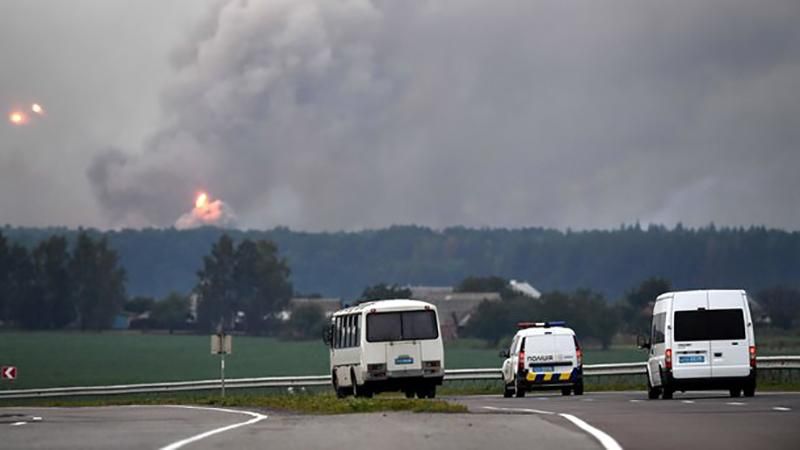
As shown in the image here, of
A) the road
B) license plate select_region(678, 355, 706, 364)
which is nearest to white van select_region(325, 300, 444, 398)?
license plate select_region(678, 355, 706, 364)

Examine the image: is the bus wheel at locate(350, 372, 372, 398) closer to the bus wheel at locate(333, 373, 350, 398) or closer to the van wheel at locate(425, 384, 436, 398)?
the bus wheel at locate(333, 373, 350, 398)

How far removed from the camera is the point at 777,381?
52156 mm

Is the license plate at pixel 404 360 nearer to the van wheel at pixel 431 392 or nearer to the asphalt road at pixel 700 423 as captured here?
the van wheel at pixel 431 392

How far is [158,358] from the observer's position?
418ft

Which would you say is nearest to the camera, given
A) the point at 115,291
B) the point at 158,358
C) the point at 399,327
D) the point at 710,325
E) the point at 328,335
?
the point at 710,325

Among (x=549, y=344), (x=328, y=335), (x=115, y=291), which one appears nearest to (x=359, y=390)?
(x=549, y=344)

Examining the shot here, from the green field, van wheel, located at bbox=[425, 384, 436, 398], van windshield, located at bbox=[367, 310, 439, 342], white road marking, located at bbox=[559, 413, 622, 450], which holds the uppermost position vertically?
the green field

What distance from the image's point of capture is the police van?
4991 centimetres

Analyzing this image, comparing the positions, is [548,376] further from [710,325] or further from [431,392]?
[710,325]

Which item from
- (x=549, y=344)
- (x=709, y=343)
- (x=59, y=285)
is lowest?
(x=709, y=343)

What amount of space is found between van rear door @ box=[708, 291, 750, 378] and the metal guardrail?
10.8 meters

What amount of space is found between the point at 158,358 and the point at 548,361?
80.5 m

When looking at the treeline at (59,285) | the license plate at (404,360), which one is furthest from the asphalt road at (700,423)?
the treeline at (59,285)

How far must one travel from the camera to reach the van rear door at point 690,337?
40656 mm
